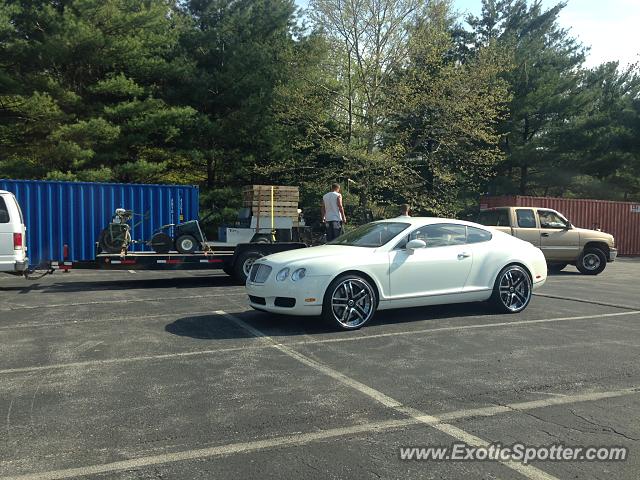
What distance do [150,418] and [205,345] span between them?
230cm

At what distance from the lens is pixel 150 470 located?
338 centimetres

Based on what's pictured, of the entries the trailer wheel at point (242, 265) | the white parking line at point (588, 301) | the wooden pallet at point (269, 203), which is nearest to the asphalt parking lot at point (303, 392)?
the white parking line at point (588, 301)

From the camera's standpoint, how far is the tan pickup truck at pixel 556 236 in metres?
15.7

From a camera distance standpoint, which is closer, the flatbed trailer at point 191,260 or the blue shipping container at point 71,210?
the flatbed trailer at point 191,260

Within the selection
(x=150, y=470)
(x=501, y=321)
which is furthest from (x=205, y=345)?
(x=501, y=321)

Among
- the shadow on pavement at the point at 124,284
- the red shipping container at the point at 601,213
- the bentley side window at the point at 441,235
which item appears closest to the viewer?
the bentley side window at the point at 441,235

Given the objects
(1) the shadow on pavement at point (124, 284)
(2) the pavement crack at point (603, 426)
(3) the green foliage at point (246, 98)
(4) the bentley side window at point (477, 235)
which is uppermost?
(3) the green foliage at point (246, 98)

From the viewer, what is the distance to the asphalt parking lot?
Result: 3.51 metres

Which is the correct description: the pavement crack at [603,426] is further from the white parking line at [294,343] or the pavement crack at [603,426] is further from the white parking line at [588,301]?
the white parking line at [588,301]

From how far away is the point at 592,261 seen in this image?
16.3 metres

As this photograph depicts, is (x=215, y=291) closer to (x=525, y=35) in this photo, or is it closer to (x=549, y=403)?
(x=549, y=403)

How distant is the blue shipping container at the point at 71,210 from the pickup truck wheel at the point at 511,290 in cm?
872

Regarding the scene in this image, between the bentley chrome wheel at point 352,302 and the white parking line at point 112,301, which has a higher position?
the bentley chrome wheel at point 352,302

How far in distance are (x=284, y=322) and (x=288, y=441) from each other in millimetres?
3986
